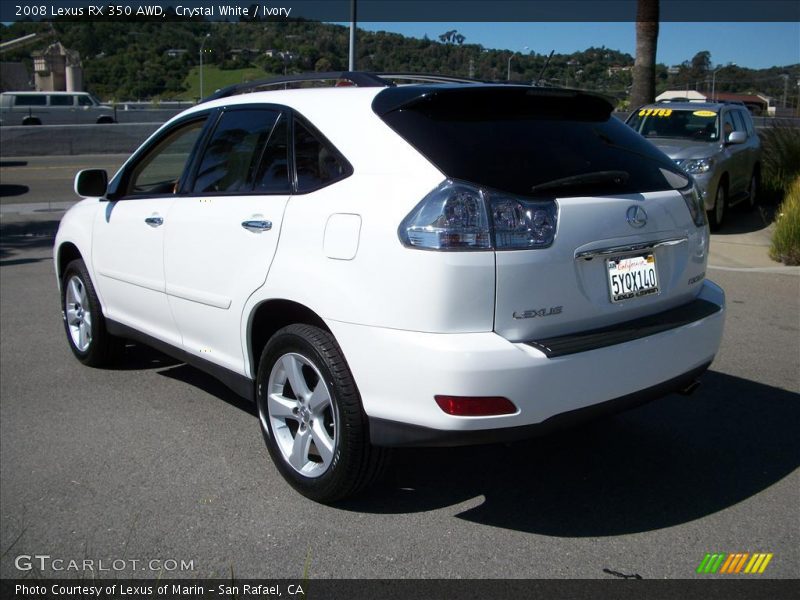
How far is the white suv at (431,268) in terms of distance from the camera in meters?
3.19

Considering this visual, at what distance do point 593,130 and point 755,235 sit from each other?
28.6ft

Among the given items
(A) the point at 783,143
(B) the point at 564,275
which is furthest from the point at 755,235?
(B) the point at 564,275

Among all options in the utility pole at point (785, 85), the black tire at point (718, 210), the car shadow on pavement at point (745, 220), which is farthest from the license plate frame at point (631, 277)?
the utility pole at point (785, 85)

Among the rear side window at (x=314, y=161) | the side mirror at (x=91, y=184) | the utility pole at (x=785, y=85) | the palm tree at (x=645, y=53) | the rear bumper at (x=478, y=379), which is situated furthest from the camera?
the utility pole at (x=785, y=85)

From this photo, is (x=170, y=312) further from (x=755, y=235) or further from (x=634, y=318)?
(x=755, y=235)

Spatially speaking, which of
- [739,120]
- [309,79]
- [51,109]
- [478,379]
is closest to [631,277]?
[478,379]

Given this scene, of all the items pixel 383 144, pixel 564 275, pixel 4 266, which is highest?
pixel 383 144

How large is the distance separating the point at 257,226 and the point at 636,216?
5.69ft

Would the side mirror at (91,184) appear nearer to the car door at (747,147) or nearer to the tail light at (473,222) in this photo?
the tail light at (473,222)

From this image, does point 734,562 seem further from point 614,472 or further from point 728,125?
point 728,125

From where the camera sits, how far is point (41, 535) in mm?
3639

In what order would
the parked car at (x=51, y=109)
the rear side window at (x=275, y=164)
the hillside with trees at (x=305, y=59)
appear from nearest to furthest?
the rear side window at (x=275, y=164) → the hillside with trees at (x=305, y=59) → the parked car at (x=51, y=109)

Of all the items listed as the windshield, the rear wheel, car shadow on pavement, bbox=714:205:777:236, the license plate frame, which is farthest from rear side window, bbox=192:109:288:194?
the rear wheel

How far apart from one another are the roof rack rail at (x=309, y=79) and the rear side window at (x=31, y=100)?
41483 mm
